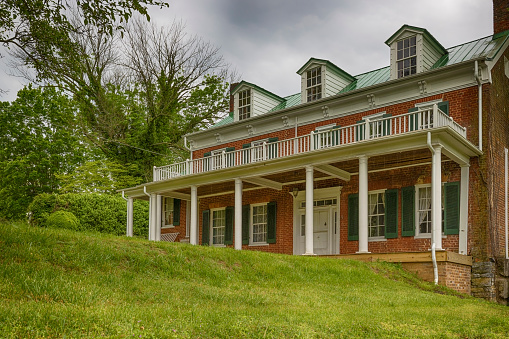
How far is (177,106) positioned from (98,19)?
2579 cm

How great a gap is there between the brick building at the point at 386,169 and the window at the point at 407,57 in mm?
36

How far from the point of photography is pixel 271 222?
71.7 feet

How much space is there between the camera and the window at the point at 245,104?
2453cm

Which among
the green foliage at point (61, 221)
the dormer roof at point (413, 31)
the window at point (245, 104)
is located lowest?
the green foliage at point (61, 221)

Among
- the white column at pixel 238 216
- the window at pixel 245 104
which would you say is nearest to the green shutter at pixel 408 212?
the white column at pixel 238 216

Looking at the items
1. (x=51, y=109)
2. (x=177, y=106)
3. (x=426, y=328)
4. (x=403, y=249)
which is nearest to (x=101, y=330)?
(x=426, y=328)

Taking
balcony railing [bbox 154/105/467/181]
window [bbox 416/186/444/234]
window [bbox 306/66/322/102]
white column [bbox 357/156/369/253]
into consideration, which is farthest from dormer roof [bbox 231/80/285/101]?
window [bbox 416/186/444/234]

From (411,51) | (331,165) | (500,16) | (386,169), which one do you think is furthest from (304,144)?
(500,16)

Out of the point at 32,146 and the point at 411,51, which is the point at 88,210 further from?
the point at 411,51

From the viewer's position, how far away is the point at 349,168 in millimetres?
19078

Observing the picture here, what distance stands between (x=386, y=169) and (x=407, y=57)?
4.17 meters

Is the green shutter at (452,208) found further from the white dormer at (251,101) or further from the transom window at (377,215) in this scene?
the white dormer at (251,101)

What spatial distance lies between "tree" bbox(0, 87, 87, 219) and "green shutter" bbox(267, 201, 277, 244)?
44.1 ft

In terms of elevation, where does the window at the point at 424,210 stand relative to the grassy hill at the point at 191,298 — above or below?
above
